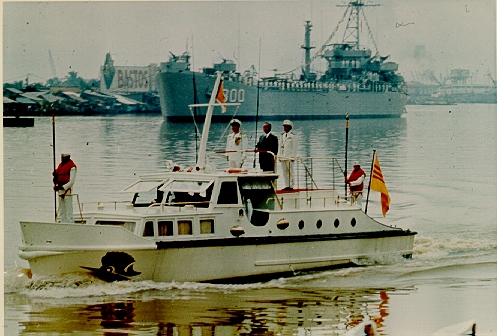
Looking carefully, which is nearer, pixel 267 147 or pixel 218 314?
pixel 218 314

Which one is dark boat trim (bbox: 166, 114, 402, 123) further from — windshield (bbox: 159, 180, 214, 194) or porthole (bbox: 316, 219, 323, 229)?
windshield (bbox: 159, 180, 214, 194)

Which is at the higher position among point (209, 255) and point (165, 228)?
point (165, 228)

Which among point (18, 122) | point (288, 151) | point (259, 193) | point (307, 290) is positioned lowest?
point (307, 290)

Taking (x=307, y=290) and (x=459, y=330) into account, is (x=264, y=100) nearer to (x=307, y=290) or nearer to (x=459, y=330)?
(x=307, y=290)

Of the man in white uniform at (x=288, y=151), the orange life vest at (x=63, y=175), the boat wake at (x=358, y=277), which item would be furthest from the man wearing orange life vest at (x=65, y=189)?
the man in white uniform at (x=288, y=151)

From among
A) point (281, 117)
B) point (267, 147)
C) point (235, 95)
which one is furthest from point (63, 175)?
point (281, 117)

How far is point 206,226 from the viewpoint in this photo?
17.5 m

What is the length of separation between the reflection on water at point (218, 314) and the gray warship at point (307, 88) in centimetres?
5909

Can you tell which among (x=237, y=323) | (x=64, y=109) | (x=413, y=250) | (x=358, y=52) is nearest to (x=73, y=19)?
(x=413, y=250)

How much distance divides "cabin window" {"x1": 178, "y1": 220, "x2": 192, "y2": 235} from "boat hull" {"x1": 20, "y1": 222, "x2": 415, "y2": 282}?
0.95ft

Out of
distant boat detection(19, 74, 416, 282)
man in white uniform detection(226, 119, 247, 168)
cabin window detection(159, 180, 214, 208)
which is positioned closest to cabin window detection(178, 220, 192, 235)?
distant boat detection(19, 74, 416, 282)

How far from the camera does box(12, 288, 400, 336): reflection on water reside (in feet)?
48.8

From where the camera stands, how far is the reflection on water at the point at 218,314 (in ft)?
48.8

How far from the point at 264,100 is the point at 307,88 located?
845 centimetres
